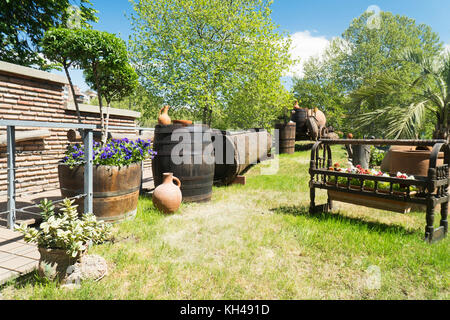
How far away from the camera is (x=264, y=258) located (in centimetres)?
328

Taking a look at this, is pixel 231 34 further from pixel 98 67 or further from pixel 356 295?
pixel 356 295

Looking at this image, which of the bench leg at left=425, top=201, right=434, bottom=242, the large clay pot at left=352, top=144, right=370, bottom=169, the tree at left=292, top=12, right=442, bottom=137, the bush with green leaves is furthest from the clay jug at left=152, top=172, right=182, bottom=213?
the tree at left=292, top=12, right=442, bottom=137

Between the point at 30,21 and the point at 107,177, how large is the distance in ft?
38.1

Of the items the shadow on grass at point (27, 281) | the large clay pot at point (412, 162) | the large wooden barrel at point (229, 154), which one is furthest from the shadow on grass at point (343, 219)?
the shadow on grass at point (27, 281)

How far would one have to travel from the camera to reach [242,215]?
4980mm

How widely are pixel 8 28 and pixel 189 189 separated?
11.0 metres

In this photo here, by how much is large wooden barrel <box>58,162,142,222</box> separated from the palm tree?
7788 millimetres

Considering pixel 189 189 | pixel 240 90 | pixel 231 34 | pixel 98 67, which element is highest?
pixel 231 34

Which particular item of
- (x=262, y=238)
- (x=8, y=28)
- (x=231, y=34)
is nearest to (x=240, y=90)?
(x=231, y=34)

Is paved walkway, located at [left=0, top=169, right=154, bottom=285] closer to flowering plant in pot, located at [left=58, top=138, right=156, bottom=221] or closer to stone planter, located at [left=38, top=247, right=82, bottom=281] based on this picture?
stone planter, located at [left=38, top=247, right=82, bottom=281]

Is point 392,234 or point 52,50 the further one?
point 52,50

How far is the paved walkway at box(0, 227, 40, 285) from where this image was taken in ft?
8.93

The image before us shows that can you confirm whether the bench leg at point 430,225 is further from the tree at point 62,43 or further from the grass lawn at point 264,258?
the tree at point 62,43

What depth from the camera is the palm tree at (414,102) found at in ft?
28.1
